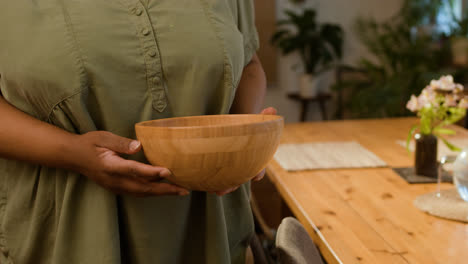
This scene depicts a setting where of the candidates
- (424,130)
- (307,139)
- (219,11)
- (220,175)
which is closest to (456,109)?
(424,130)

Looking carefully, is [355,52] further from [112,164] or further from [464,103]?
[112,164]

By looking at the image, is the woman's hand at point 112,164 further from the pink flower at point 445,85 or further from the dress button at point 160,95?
the pink flower at point 445,85

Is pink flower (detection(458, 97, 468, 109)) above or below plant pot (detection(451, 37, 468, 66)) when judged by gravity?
above

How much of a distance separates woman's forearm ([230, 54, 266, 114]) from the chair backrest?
0.77 ft

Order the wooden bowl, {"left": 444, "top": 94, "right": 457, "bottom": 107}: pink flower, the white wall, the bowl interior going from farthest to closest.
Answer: the white wall, {"left": 444, "top": 94, "right": 457, "bottom": 107}: pink flower, the bowl interior, the wooden bowl

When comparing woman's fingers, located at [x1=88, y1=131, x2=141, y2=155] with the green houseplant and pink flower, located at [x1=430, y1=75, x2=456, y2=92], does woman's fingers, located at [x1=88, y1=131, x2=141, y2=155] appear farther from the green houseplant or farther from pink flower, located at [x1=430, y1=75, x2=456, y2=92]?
the green houseplant

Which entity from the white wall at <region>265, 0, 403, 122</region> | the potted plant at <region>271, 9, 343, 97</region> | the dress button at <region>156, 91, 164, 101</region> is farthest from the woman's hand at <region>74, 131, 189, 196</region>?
the white wall at <region>265, 0, 403, 122</region>

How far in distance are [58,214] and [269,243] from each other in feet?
4.26

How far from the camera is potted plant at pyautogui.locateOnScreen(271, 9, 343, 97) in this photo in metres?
4.93

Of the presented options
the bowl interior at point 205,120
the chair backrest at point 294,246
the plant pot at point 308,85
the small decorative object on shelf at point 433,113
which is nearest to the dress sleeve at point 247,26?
the bowl interior at point 205,120

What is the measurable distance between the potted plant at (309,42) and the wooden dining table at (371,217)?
321 centimetres

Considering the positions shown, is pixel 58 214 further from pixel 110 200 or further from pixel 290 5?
pixel 290 5

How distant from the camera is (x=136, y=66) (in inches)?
30.3

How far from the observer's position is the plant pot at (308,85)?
16.7 ft
